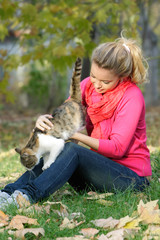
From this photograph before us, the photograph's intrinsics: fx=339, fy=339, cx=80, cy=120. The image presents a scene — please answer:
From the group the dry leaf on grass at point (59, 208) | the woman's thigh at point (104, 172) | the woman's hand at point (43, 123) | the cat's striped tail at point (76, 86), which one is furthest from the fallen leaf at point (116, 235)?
the cat's striped tail at point (76, 86)

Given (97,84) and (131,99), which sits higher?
(97,84)

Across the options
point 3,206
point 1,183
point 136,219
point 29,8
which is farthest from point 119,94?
point 29,8

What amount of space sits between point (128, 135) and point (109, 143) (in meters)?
0.15

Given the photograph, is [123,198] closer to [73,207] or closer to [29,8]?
[73,207]

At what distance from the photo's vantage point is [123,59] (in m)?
2.59

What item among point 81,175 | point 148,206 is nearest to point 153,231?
point 148,206

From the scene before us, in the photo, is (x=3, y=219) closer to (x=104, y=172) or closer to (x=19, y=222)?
(x=19, y=222)

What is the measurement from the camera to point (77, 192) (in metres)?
2.83

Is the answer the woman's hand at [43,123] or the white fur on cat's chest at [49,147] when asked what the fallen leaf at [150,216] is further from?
the woman's hand at [43,123]

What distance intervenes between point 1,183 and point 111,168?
1338mm

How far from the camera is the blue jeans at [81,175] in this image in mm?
2434

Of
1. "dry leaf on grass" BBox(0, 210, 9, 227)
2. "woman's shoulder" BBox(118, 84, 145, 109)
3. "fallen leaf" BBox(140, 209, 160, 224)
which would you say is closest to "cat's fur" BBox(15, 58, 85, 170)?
"woman's shoulder" BBox(118, 84, 145, 109)

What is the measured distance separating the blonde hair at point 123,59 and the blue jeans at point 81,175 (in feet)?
2.16

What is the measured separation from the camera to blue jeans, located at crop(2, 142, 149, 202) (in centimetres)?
243
